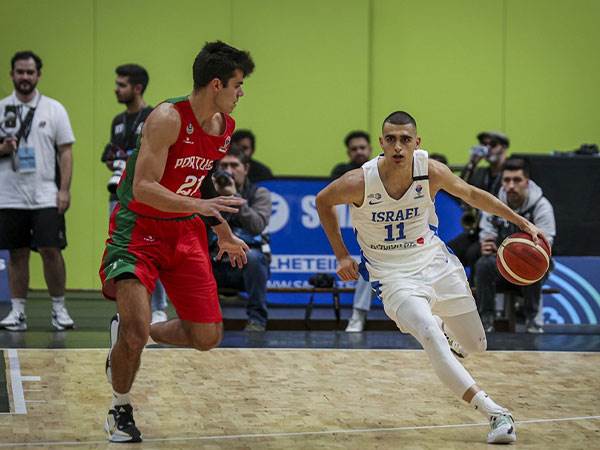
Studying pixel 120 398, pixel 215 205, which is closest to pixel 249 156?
pixel 120 398

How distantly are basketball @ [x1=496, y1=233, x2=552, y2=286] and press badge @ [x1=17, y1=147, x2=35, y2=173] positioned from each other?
A: 14.8 ft

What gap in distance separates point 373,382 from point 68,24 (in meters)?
7.64

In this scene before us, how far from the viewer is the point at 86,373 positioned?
7.20 metres

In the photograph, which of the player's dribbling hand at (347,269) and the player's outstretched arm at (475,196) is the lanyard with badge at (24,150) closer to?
the player's dribbling hand at (347,269)

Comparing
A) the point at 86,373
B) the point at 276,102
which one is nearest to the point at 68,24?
the point at 276,102

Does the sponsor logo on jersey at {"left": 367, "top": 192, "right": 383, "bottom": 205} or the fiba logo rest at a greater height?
the sponsor logo on jersey at {"left": 367, "top": 192, "right": 383, "bottom": 205}

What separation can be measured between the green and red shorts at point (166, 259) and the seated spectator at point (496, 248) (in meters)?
4.49

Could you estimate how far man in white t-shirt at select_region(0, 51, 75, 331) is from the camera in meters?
9.08

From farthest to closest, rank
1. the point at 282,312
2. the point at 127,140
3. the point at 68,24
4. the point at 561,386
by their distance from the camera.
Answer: the point at 68,24
the point at 282,312
the point at 127,140
the point at 561,386

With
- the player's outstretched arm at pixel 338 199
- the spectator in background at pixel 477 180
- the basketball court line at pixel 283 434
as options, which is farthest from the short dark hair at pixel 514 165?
the basketball court line at pixel 283 434

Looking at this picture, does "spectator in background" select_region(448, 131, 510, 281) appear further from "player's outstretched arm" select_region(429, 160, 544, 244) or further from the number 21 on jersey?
the number 21 on jersey

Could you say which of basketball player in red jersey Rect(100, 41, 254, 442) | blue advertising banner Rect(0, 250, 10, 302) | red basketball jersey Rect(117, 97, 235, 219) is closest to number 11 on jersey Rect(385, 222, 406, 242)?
basketball player in red jersey Rect(100, 41, 254, 442)

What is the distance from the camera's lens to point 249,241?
961cm

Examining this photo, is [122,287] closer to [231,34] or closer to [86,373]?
[86,373]
